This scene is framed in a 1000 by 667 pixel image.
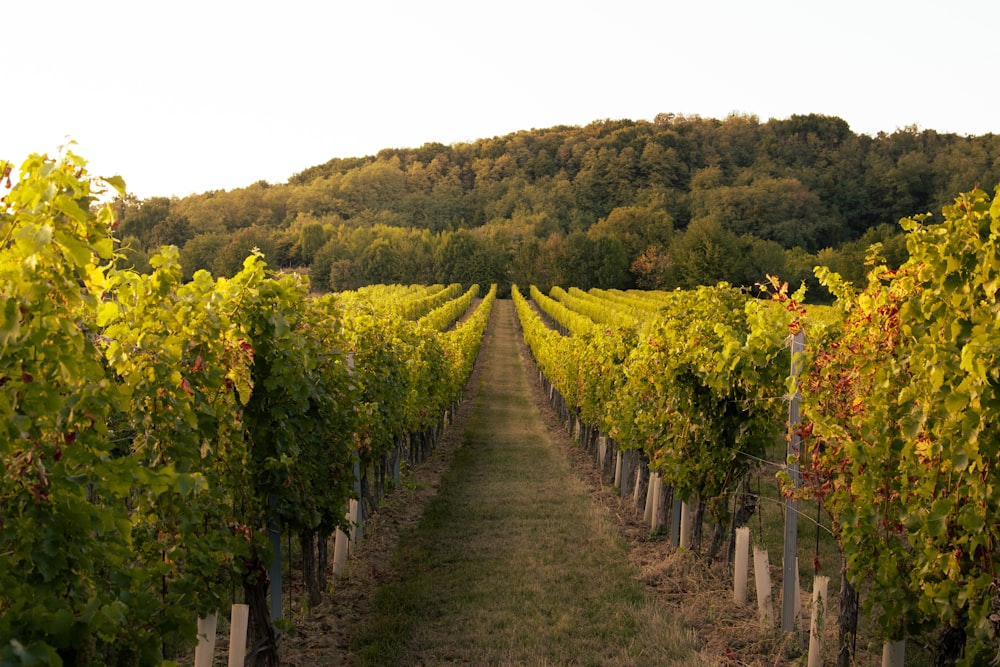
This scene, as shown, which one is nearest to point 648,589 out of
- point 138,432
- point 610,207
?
point 138,432

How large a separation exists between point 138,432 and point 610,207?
11153 cm

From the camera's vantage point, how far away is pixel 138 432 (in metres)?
3.84

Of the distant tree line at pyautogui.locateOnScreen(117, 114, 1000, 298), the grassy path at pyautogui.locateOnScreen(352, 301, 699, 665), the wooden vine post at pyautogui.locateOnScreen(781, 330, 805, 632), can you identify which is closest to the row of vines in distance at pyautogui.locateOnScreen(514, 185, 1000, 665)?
the wooden vine post at pyautogui.locateOnScreen(781, 330, 805, 632)

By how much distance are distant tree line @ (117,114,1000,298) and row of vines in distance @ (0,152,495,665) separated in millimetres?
50347

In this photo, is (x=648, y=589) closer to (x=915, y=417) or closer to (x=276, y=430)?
(x=276, y=430)

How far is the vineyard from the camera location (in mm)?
2455

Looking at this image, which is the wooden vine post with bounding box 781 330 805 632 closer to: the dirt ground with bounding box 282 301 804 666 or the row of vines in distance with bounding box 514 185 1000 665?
the dirt ground with bounding box 282 301 804 666

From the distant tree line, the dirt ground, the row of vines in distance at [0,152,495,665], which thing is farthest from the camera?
A: the distant tree line

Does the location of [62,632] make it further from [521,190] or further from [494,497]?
[521,190]

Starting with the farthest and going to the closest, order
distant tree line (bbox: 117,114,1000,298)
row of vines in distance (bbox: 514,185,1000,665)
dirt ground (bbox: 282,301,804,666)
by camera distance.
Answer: distant tree line (bbox: 117,114,1000,298) → dirt ground (bbox: 282,301,804,666) → row of vines in distance (bbox: 514,185,1000,665)

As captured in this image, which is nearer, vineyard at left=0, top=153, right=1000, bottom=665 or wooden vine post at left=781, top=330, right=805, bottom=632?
vineyard at left=0, top=153, right=1000, bottom=665

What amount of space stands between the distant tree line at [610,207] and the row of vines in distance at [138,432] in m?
50.3

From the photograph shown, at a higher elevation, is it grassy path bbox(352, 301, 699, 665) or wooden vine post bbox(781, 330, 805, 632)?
wooden vine post bbox(781, 330, 805, 632)

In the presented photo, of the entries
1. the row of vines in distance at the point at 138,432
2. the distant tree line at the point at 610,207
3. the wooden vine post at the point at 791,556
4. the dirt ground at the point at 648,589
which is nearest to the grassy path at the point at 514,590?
the dirt ground at the point at 648,589
